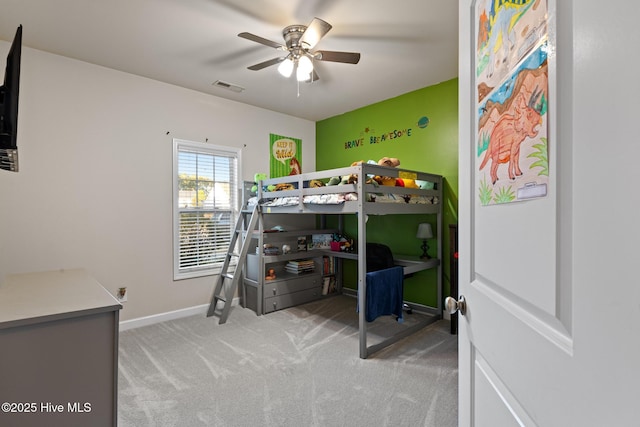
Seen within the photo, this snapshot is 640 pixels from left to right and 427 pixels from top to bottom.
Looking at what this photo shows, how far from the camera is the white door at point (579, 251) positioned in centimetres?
38

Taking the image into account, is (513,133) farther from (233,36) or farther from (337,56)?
(233,36)

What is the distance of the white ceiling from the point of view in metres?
2.20

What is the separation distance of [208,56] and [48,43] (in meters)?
1.29

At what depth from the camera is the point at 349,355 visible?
2.62 meters

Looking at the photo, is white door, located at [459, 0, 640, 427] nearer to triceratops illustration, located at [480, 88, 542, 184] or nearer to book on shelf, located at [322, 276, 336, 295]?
triceratops illustration, located at [480, 88, 542, 184]

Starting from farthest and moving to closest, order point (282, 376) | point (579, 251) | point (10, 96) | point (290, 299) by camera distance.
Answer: point (290, 299) → point (282, 376) → point (10, 96) → point (579, 251)

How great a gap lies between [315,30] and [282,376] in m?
2.44

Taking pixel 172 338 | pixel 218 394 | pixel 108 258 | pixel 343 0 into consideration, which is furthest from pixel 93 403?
pixel 343 0

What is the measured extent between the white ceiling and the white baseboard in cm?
256

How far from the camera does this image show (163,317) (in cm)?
344

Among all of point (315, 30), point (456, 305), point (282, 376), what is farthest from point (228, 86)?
point (456, 305)

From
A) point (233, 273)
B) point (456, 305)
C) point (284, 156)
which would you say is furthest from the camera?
point (284, 156)

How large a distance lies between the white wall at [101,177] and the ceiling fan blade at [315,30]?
6.73 ft

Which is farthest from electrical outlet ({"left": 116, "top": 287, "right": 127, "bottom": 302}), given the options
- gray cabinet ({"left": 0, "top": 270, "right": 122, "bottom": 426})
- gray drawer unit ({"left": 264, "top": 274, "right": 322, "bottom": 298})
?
gray cabinet ({"left": 0, "top": 270, "right": 122, "bottom": 426})
